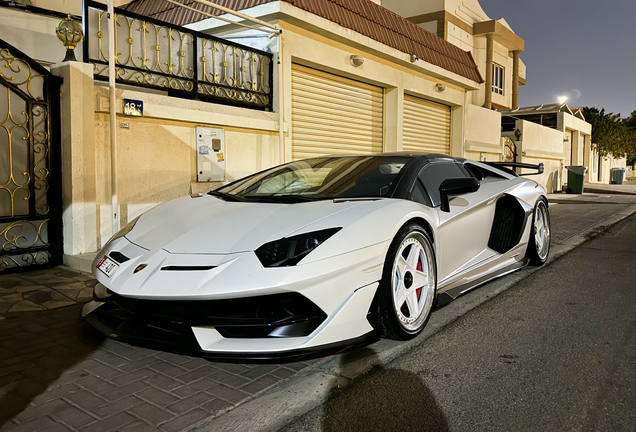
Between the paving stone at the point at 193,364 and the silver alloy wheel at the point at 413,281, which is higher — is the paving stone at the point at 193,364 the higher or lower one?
the lower one

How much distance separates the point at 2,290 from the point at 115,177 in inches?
72.8

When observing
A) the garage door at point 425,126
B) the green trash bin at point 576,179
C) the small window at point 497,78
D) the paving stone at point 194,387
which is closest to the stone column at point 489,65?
the small window at point 497,78

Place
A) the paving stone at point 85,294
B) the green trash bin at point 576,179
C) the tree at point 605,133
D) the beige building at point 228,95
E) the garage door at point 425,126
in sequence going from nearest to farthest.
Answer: the paving stone at point 85,294, the beige building at point 228,95, the garage door at point 425,126, the green trash bin at point 576,179, the tree at point 605,133

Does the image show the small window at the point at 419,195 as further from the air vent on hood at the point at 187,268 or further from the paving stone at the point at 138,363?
the paving stone at the point at 138,363

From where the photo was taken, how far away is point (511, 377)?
279 centimetres

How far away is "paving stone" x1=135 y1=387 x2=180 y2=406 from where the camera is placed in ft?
8.23

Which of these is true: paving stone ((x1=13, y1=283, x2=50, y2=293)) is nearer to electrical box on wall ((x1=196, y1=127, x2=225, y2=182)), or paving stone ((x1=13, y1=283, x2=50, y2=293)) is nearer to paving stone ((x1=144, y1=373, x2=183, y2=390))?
paving stone ((x1=144, y1=373, x2=183, y2=390))

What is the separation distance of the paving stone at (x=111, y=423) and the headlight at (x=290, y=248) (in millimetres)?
947

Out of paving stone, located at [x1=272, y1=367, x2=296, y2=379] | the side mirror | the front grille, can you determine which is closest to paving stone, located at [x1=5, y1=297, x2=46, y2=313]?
the front grille

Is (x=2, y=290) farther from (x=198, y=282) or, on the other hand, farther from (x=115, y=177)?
(x=198, y=282)

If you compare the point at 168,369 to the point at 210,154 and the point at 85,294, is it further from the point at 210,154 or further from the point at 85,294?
the point at 210,154

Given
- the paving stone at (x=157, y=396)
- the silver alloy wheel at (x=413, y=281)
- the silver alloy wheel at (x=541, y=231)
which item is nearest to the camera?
the paving stone at (x=157, y=396)

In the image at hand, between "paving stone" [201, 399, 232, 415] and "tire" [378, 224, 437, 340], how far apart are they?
39.8 inches

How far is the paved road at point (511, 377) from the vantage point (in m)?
2.32
